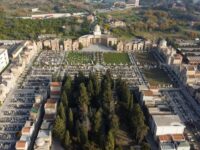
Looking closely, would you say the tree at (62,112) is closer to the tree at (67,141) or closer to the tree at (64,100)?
the tree at (64,100)

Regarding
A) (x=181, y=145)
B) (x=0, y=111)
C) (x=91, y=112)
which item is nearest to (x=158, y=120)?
(x=181, y=145)

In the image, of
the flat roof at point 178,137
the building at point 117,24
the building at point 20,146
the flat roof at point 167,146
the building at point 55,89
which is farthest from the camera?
the building at point 117,24

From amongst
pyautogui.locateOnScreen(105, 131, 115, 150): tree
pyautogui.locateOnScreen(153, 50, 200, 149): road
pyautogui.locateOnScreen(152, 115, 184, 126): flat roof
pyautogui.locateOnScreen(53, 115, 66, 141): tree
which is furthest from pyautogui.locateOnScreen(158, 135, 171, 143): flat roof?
pyautogui.locateOnScreen(53, 115, 66, 141): tree

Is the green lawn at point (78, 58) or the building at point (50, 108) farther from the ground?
the green lawn at point (78, 58)

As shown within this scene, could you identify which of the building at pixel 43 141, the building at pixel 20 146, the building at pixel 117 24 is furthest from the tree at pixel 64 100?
the building at pixel 117 24

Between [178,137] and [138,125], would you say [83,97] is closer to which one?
[138,125]

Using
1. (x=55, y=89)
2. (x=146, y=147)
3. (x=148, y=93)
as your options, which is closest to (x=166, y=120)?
(x=146, y=147)
